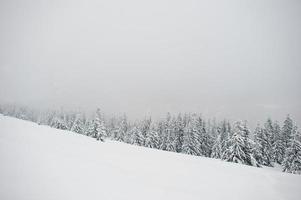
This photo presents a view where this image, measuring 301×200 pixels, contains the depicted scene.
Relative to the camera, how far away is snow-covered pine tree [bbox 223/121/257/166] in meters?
28.0

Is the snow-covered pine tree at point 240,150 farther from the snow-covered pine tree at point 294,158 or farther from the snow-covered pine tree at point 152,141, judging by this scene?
the snow-covered pine tree at point 152,141

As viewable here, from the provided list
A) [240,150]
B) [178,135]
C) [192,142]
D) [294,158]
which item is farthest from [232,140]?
[178,135]

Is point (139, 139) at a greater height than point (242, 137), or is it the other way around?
point (242, 137)

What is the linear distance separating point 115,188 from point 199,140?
4295 centimetres

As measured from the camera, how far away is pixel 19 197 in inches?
215

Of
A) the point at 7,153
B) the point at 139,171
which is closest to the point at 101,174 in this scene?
the point at 139,171

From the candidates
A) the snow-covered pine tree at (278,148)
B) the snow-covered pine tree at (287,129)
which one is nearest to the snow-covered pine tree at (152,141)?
the snow-covered pine tree at (278,148)

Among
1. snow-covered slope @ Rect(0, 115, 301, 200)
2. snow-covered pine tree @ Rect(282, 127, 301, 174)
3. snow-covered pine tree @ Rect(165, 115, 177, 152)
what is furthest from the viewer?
snow-covered pine tree @ Rect(165, 115, 177, 152)

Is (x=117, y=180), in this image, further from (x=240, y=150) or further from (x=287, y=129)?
(x=287, y=129)

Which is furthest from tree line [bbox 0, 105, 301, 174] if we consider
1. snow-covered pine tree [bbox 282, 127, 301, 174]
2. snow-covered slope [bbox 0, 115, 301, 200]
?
snow-covered slope [bbox 0, 115, 301, 200]

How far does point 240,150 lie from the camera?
28234mm

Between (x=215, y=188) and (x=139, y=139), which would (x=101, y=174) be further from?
(x=139, y=139)

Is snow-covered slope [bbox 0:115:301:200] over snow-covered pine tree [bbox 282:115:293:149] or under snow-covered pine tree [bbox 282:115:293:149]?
under

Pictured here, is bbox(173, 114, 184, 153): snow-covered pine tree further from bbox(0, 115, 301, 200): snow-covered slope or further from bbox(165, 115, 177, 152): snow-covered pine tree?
bbox(0, 115, 301, 200): snow-covered slope
